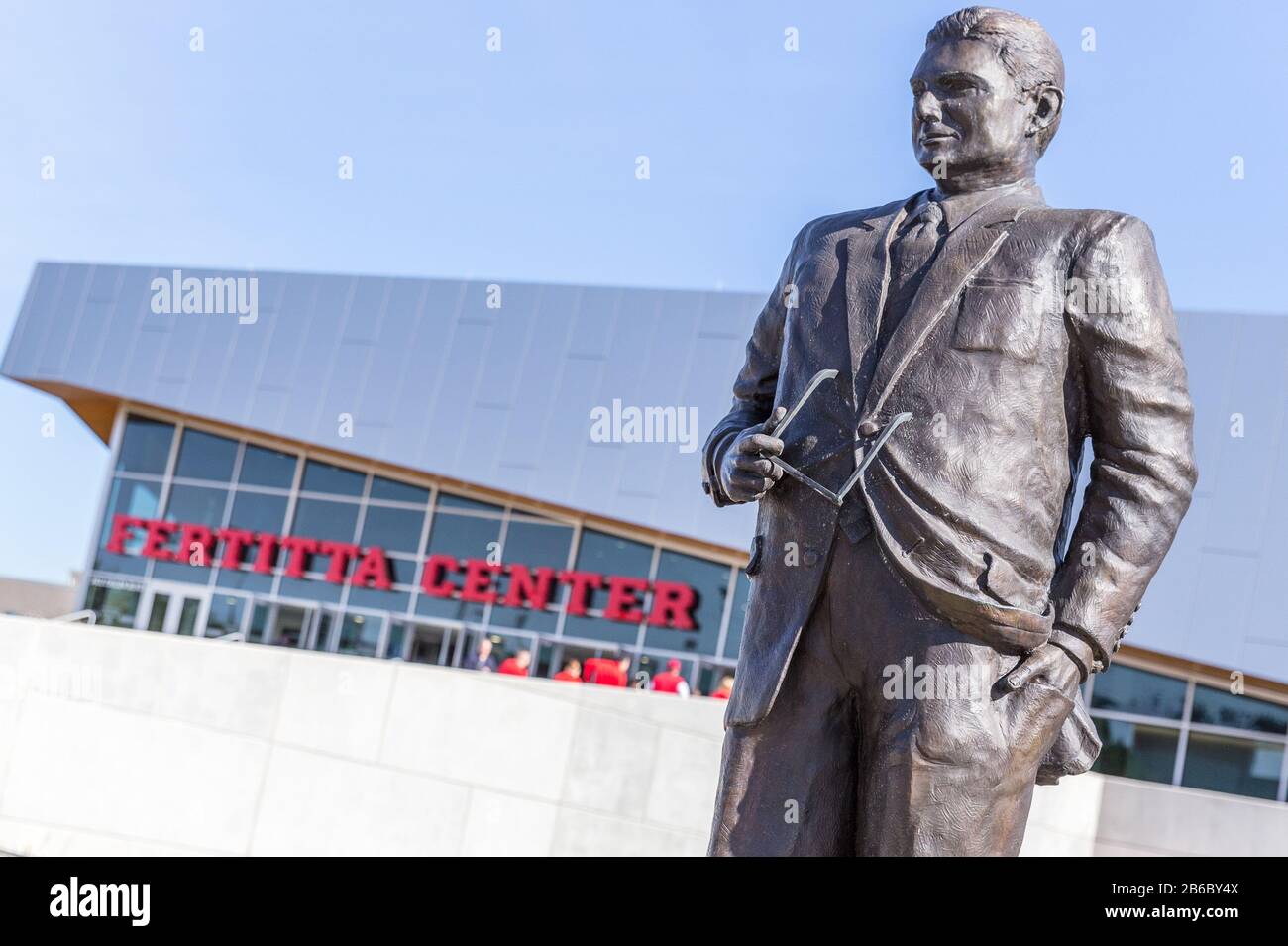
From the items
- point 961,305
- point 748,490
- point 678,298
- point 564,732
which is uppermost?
point 678,298

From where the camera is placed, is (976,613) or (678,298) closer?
(976,613)

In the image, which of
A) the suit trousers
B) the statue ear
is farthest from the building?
the suit trousers

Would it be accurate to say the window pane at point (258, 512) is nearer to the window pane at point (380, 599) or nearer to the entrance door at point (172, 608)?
the entrance door at point (172, 608)

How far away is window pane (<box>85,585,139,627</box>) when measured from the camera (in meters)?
28.6

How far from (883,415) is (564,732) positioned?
807 centimetres

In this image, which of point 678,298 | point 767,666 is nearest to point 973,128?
point 767,666

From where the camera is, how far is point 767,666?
3031 millimetres

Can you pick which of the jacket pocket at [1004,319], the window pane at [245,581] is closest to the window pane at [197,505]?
the window pane at [245,581]

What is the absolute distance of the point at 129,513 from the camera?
28.9 metres

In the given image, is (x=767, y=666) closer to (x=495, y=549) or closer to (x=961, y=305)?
(x=961, y=305)

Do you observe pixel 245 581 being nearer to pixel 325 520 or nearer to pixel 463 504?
pixel 325 520

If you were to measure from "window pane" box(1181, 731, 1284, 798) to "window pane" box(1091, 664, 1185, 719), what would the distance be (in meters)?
0.50

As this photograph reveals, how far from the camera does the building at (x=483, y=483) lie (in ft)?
65.0

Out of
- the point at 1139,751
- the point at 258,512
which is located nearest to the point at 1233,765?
the point at 1139,751
